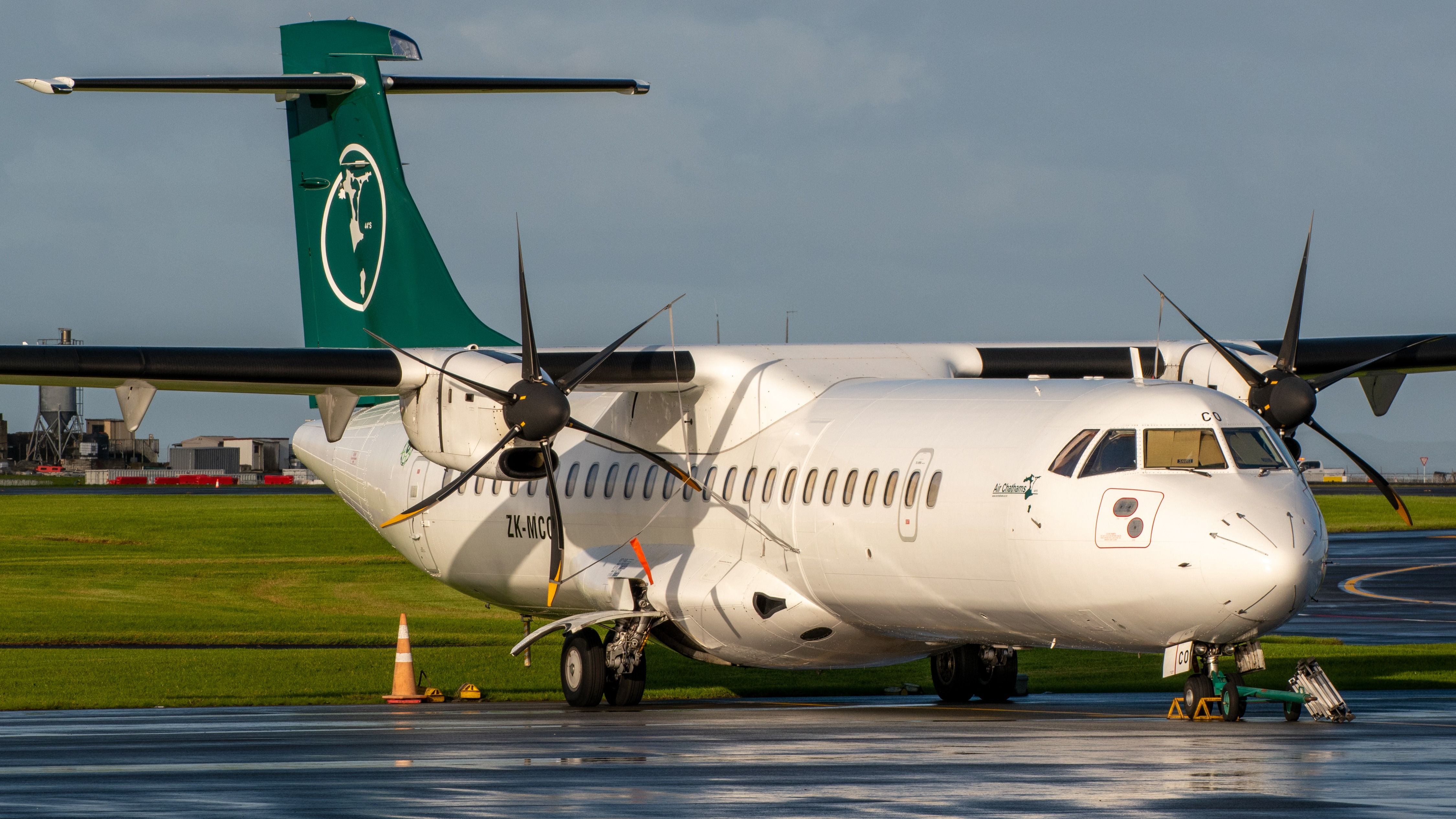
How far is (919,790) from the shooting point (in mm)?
10516

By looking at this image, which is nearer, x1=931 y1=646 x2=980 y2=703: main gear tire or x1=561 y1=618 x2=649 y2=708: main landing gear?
x1=561 y1=618 x2=649 y2=708: main landing gear

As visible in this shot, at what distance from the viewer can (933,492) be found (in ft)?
52.0

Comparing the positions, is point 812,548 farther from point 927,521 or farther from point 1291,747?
point 1291,747

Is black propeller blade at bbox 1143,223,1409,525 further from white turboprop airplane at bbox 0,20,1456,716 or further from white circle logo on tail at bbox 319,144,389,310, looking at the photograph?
white circle logo on tail at bbox 319,144,389,310

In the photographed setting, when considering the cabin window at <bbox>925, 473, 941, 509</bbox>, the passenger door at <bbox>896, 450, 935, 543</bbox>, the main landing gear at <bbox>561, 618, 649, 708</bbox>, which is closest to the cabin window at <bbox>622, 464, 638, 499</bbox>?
the main landing gear at <bbox>561, 618, 649, 708</bbox>

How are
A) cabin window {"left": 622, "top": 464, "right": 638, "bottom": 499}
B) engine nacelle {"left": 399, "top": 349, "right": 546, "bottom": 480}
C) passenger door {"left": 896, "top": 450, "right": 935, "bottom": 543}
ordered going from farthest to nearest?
1. cabin window {"left": 622, "top": 464, "right": 638, "bottom": 499}
2. engine nacelle {"left": 399, "top": 349, "right": 546, "bottom": 480}
3. passenger door {"left": 896, "top": 450, "right": 935, "bottom": 543}

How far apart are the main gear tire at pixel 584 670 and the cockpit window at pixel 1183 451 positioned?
6.65m

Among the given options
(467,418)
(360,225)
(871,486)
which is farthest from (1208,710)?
(360,225)

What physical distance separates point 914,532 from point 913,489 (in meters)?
0.38

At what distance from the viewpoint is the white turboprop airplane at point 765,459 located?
1439cm

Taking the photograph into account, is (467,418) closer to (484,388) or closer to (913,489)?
(484,388)

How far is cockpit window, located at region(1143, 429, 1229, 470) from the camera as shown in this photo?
14.3 metres

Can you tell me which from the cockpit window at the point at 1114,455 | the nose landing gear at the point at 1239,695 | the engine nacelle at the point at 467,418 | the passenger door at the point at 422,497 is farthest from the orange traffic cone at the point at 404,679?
the nose landing gear at the point at 1239,695

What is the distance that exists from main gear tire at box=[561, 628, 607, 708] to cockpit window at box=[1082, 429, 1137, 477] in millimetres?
6226
